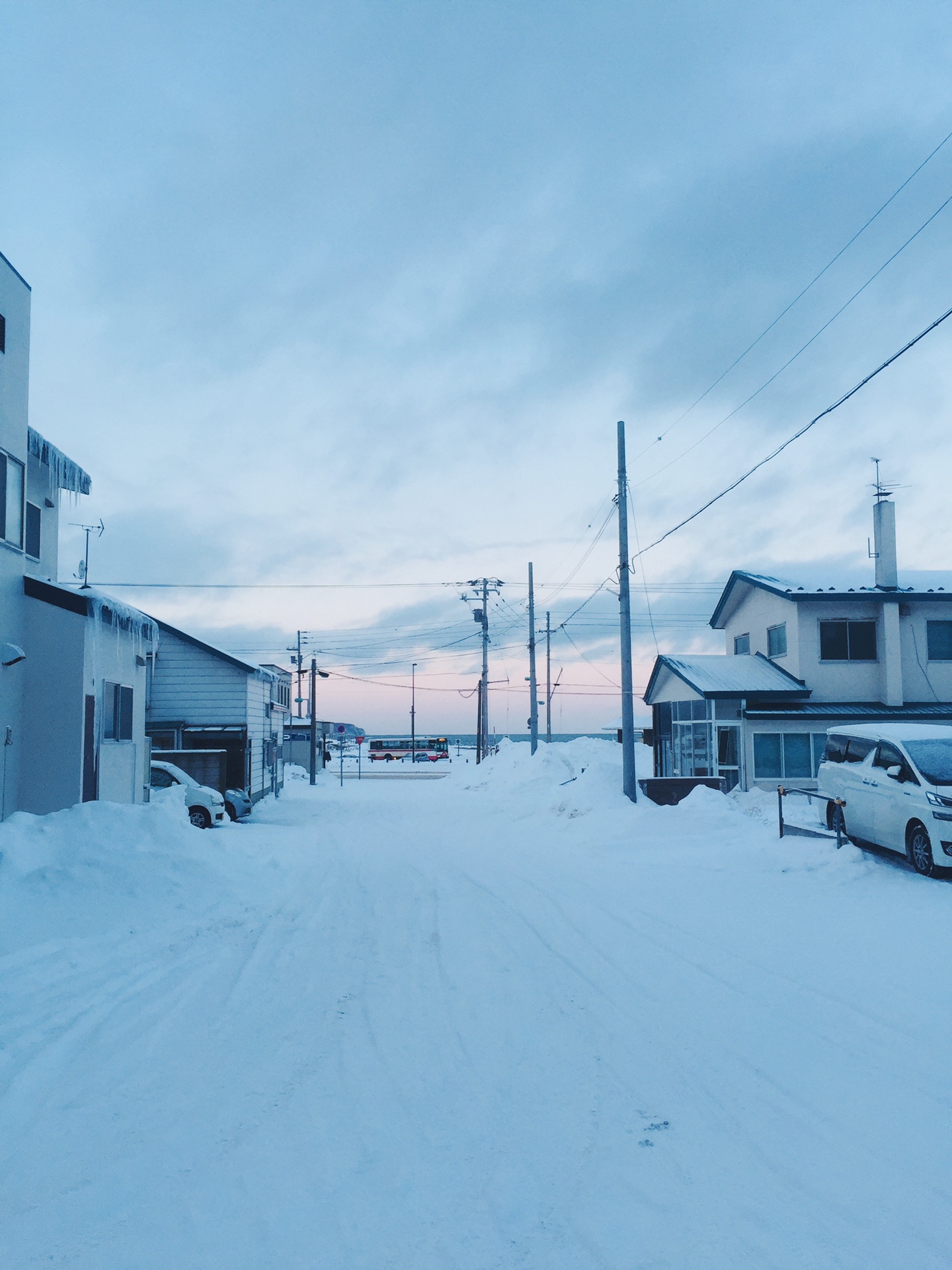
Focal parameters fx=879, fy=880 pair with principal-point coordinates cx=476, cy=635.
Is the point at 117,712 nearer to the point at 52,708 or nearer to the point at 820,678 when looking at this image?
the point at 52,708

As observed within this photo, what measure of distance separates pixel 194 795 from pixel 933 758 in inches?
649

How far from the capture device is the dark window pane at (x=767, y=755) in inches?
1060

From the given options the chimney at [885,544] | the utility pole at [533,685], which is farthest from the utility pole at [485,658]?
the chimney at [885,544]

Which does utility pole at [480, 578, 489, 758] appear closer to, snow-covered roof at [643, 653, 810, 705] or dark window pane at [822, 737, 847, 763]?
snow-covered roof at [643, 653, 810, 705]

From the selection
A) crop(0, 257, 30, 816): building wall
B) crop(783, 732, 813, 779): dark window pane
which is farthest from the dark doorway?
crop(783, 732, 813, 779): dark window pane

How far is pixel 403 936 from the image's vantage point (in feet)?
31.1

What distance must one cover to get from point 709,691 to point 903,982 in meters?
19.5

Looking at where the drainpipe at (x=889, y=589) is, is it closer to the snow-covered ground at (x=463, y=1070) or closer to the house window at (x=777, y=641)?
the house window at (x=777, y=641)

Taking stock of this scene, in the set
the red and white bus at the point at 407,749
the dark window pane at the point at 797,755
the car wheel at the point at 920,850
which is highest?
the dark window pane at the point at 797,755

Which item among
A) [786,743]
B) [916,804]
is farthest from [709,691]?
[916,804]

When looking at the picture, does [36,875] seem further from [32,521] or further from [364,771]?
[364,771]

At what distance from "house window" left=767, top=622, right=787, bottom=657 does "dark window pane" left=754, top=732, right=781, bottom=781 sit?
337 centimetres

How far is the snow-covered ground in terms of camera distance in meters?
3.77

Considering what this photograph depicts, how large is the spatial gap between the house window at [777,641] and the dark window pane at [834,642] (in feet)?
4.28
